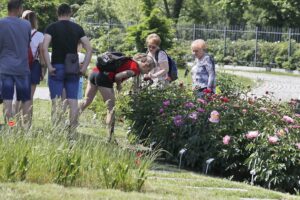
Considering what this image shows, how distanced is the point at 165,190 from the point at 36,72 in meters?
3.98

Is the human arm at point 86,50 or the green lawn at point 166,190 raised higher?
the human arm at point 86,50

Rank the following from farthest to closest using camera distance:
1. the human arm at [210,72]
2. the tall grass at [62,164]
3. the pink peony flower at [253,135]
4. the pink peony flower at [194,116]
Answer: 1. the human arm at [210,72]
2. the pink peony flower at [194,116]
3. the pink peony flower at [253,135]
4. the tall grass at [62,164]

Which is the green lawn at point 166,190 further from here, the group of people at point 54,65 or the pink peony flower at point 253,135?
the group of people at point 54,65

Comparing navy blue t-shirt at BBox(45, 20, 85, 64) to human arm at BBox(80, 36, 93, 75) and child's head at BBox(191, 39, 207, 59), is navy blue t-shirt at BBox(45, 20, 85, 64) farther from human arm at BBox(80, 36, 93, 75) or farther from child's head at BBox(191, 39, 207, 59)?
child's head at BBox(191, 39, 207, 59)

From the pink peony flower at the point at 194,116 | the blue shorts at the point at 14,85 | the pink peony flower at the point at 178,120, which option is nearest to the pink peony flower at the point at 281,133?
the pink peony flower at the point at 194,116

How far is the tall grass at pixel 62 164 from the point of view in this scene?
21.8 ft

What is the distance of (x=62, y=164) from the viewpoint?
266 inches

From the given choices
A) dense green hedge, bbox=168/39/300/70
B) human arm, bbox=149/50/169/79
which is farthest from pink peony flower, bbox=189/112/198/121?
dense green hedge, bbox=168/39/300/70

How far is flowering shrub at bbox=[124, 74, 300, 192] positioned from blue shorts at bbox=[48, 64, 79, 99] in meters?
1.09

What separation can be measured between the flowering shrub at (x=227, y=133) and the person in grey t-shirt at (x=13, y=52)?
1848mm

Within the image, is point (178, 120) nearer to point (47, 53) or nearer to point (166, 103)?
point (166, 103)

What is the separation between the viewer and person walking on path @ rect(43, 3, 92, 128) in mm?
9797

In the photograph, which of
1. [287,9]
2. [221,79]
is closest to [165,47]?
[221,79]

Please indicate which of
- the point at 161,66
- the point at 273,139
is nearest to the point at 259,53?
the point at 161,66
